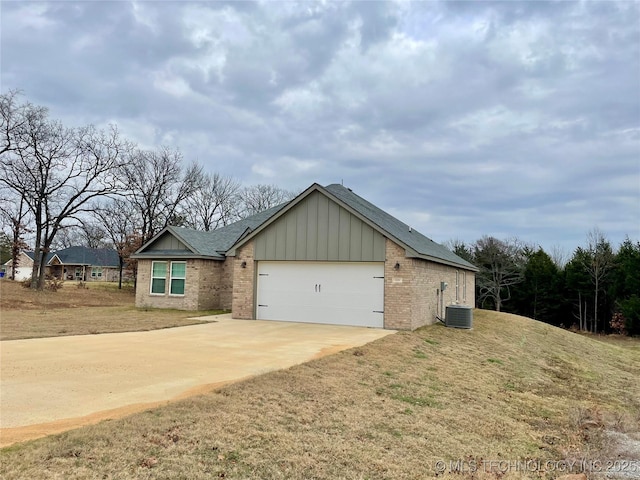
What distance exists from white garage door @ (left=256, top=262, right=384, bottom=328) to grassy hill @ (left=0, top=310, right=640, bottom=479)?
3.92 metres

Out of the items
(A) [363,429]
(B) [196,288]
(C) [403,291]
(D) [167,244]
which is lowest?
(A) [363,429]

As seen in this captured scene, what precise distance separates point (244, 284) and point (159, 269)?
20.7 ft

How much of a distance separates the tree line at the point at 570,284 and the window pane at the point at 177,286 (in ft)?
87.3

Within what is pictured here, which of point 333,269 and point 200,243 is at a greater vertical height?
point 200,243

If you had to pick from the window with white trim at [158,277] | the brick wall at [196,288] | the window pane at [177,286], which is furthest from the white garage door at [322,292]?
the window with white trim at [158,277]

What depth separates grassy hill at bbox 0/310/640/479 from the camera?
3.72 meters

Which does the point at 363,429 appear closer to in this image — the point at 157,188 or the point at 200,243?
the point at 200,243

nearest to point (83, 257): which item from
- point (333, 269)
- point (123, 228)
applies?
point (123, 228)

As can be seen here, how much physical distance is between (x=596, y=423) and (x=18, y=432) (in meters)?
7.78

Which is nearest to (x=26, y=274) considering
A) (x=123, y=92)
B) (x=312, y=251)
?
(x=123, y=92)

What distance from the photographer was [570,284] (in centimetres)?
3173

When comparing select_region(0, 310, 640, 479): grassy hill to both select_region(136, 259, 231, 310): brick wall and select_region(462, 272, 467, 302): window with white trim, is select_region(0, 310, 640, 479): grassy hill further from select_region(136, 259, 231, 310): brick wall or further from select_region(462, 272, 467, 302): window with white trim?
select_region(462, 272, 467, 302): window with white trim

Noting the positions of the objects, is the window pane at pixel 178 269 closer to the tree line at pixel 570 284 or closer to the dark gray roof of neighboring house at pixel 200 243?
the dark gray roof of neighboring house at pixel 200 243

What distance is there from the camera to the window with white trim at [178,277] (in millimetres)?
18875
